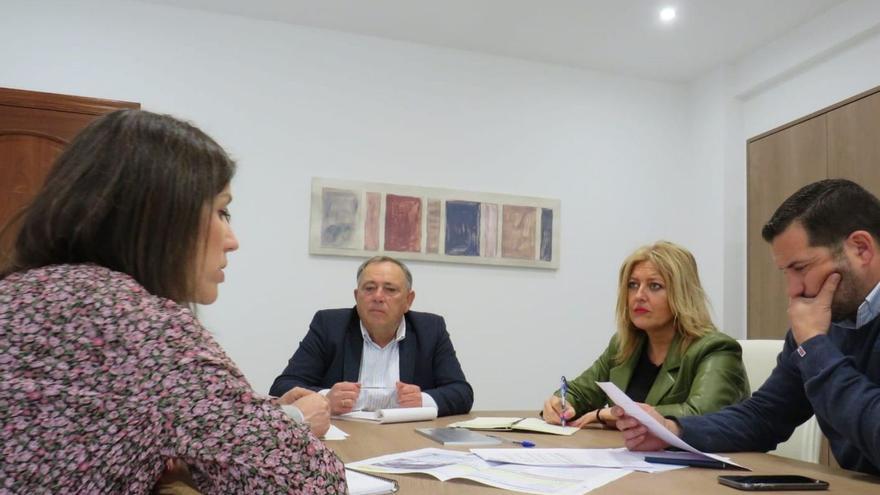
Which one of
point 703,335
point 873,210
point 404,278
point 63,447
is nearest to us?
point 63,447

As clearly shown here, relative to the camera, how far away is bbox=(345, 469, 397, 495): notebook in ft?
3.91

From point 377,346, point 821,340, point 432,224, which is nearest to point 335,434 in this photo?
point 377,346

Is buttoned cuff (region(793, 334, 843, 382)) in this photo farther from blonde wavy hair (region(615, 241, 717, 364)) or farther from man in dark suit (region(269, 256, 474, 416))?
man in dark suit (region(269, 256, 474, 416))

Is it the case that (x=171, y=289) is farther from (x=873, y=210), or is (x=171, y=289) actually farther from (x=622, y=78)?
(x=622, y=78)

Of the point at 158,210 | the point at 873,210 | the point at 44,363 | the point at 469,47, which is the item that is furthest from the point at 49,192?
the point at 469,47

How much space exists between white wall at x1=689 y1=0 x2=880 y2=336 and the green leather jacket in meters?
2.42

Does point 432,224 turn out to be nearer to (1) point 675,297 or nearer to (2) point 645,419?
(1) point 675,297

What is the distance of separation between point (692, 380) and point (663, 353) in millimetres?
289

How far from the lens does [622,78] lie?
16.8 ft

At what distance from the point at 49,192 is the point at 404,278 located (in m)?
2.09

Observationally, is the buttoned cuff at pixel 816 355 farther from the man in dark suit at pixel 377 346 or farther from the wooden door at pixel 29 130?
the wooden door at pixel 29 130

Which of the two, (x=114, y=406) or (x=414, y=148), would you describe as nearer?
(x=114, y=406)

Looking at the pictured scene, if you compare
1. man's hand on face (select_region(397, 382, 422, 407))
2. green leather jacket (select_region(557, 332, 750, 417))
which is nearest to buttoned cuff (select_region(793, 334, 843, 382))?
green leather jacket (select_region(557, 332, 750, 417))

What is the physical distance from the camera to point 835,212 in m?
1.66
